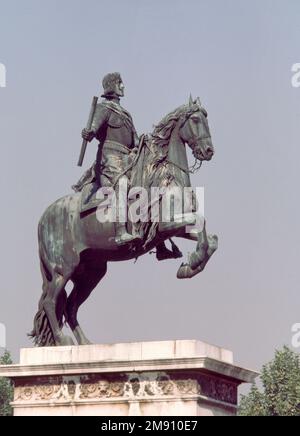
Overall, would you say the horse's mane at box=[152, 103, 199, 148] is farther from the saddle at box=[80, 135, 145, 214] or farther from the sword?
the sword

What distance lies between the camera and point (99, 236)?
2309 centimetres

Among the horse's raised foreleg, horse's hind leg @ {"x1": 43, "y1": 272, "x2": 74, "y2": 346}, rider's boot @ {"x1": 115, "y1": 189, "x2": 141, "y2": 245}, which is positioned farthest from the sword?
the horse's raised foreleg

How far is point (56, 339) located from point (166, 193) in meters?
3.12

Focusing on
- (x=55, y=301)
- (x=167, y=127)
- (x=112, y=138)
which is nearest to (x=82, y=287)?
(x=55, y=301)

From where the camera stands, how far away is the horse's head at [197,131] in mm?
23000

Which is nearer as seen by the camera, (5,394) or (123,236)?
(123,236)

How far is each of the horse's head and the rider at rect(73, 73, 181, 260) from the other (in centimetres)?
105

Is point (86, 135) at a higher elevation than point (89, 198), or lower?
higher

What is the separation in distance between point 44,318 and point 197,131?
4.12 m

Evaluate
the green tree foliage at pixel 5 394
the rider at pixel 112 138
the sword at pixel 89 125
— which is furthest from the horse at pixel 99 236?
the green tree foliage at pixel 5 394

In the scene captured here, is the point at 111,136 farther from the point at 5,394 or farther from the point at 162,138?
the point at 5,394

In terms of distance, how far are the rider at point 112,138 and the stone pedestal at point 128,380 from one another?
2470mm

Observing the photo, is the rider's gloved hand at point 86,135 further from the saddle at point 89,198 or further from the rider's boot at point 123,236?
the rider's boot at point 123,236
